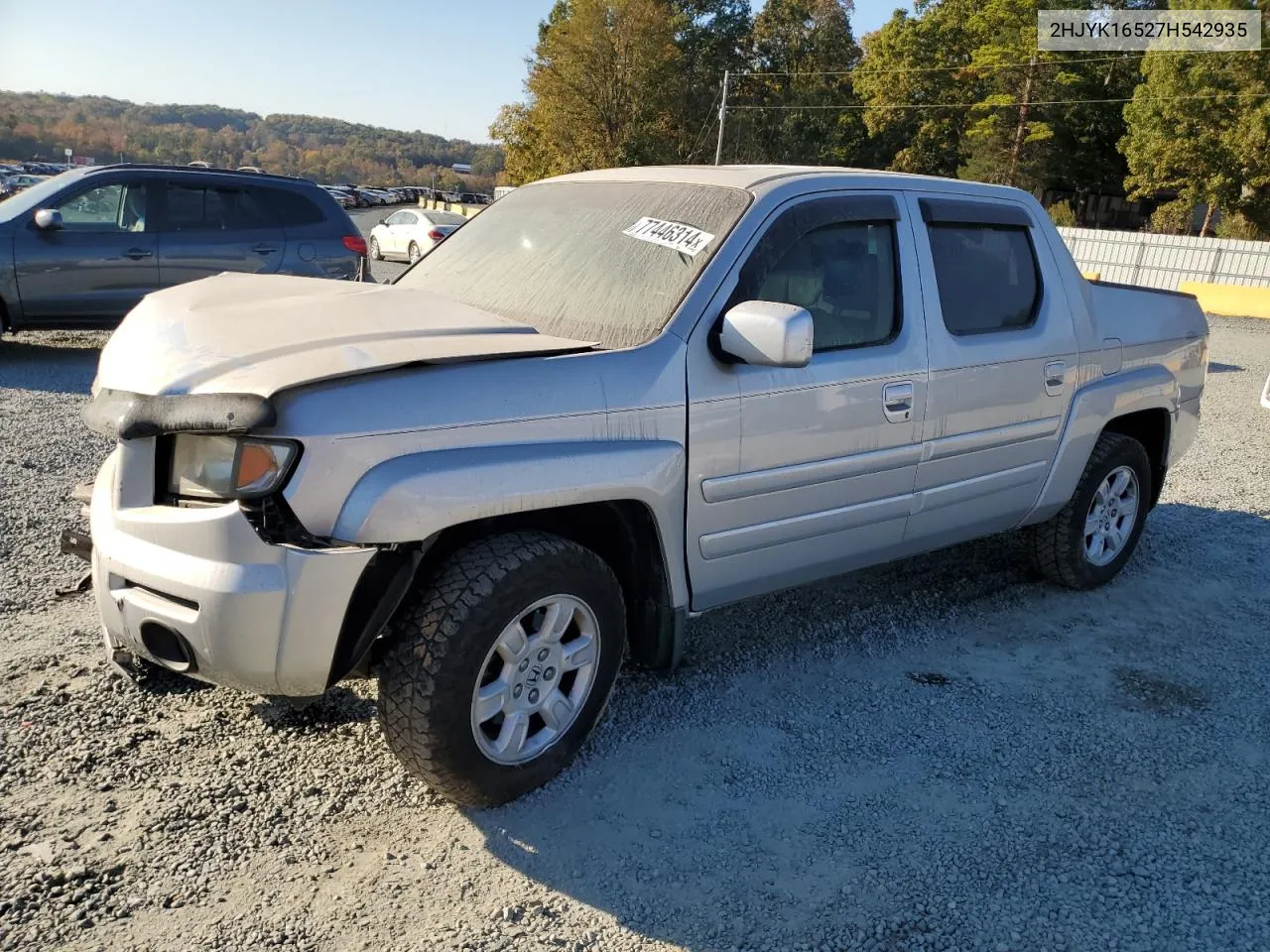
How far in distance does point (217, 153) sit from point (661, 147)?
4381cm

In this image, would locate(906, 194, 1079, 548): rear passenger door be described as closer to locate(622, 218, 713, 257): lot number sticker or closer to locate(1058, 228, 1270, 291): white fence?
→ locate(622, 218, 713, 257): lot number sticker

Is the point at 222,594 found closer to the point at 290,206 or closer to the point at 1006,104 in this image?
the point at 290,206

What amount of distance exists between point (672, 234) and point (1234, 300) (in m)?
20.5

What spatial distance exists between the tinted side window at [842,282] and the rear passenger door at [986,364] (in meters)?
0.19

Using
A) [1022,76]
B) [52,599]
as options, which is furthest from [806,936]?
[1022,76]

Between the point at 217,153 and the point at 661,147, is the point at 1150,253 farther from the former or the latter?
the point at 217,153

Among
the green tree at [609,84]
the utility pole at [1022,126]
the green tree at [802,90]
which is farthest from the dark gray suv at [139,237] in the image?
the green tree at [802,90]

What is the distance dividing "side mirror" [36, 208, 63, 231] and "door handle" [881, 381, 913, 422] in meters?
8.07

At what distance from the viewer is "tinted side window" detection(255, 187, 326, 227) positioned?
966 centimetres

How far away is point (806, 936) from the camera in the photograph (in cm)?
250

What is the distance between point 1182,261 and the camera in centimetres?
2614

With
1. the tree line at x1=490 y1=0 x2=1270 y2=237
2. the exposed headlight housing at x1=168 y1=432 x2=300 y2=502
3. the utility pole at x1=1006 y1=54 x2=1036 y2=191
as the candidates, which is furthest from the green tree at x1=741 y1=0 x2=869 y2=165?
the exposed headlight housing at x1=168 y1=432 x2=300 y2=502

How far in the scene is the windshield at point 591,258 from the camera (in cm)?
328

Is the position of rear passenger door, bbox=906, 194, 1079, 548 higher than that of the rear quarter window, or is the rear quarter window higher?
the rear quarter window
